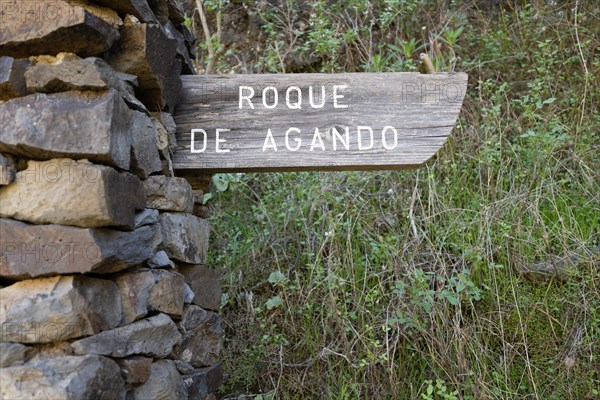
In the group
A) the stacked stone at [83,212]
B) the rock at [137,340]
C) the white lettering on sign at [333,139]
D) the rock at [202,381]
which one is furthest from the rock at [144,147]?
the rock at [202,381]

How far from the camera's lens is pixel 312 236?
4.02 meters

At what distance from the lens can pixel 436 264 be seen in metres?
3.65

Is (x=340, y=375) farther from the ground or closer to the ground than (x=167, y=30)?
closer to the ground

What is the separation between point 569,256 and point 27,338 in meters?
2.91

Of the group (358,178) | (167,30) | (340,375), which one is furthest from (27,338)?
(358,178)

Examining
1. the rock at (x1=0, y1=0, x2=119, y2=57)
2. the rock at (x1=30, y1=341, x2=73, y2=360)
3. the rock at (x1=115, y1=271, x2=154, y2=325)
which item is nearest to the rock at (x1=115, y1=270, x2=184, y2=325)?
Answer: the rock at (x1=115, y1=271, x2=154, y2=325)

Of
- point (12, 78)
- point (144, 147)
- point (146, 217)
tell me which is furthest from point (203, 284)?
point (12, 78)

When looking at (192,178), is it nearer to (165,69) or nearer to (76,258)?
(165,69)

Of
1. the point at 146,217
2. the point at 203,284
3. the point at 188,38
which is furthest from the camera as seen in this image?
the point at 188,38

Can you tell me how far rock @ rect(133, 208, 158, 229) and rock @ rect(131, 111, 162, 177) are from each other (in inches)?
5.6

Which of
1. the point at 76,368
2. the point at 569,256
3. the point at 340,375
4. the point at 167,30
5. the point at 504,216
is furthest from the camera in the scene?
the point at 504,216

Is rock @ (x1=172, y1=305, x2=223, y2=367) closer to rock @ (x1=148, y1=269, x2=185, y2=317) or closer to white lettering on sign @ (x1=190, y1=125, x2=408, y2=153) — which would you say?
rock @ (x1=148, y1=269, x2=185, y2=317)

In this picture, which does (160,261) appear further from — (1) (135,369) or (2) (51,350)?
(2) (51,350)

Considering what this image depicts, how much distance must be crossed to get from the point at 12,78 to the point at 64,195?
424 mm
